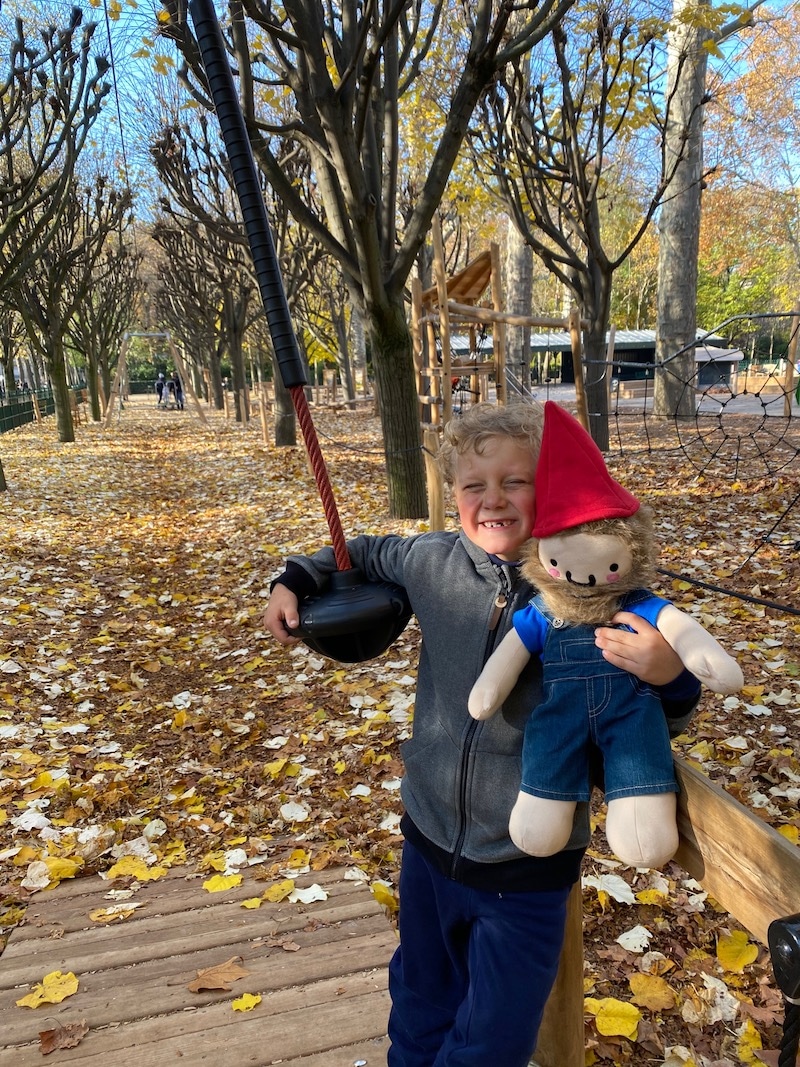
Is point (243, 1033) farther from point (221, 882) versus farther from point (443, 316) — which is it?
point (443, 316)

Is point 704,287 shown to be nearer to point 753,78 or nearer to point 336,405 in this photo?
point 753,78

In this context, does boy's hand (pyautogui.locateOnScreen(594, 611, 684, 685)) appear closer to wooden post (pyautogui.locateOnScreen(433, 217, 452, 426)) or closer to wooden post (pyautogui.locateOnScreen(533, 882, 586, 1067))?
wooden post (pyautogui.locateOnScreen(533, 882, 586, 1067))

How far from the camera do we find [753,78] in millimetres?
23656

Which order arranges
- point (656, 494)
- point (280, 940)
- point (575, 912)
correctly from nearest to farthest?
1. point (575, 912)
2. point (280, 940)
3. point (656, 494)

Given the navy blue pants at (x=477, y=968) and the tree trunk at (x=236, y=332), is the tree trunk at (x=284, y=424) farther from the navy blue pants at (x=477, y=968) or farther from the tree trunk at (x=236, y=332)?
the navy blue pants at (x=477, y=968)

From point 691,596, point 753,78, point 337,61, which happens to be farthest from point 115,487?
point 753,78

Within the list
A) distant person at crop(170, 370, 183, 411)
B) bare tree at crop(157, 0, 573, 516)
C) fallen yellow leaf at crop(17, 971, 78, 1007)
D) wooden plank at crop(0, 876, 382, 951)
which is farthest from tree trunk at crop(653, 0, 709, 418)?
distant person at crop(170, 370, 183, 411)

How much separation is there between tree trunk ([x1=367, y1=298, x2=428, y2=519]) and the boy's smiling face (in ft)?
19.2

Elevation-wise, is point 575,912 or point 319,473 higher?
point 319,473

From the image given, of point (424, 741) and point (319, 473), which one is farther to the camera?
point (424, 741)

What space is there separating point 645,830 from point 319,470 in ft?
2.94

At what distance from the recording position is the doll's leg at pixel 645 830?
1211 millimetres

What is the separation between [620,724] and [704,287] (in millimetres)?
50286

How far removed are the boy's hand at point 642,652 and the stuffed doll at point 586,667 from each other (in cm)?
2
